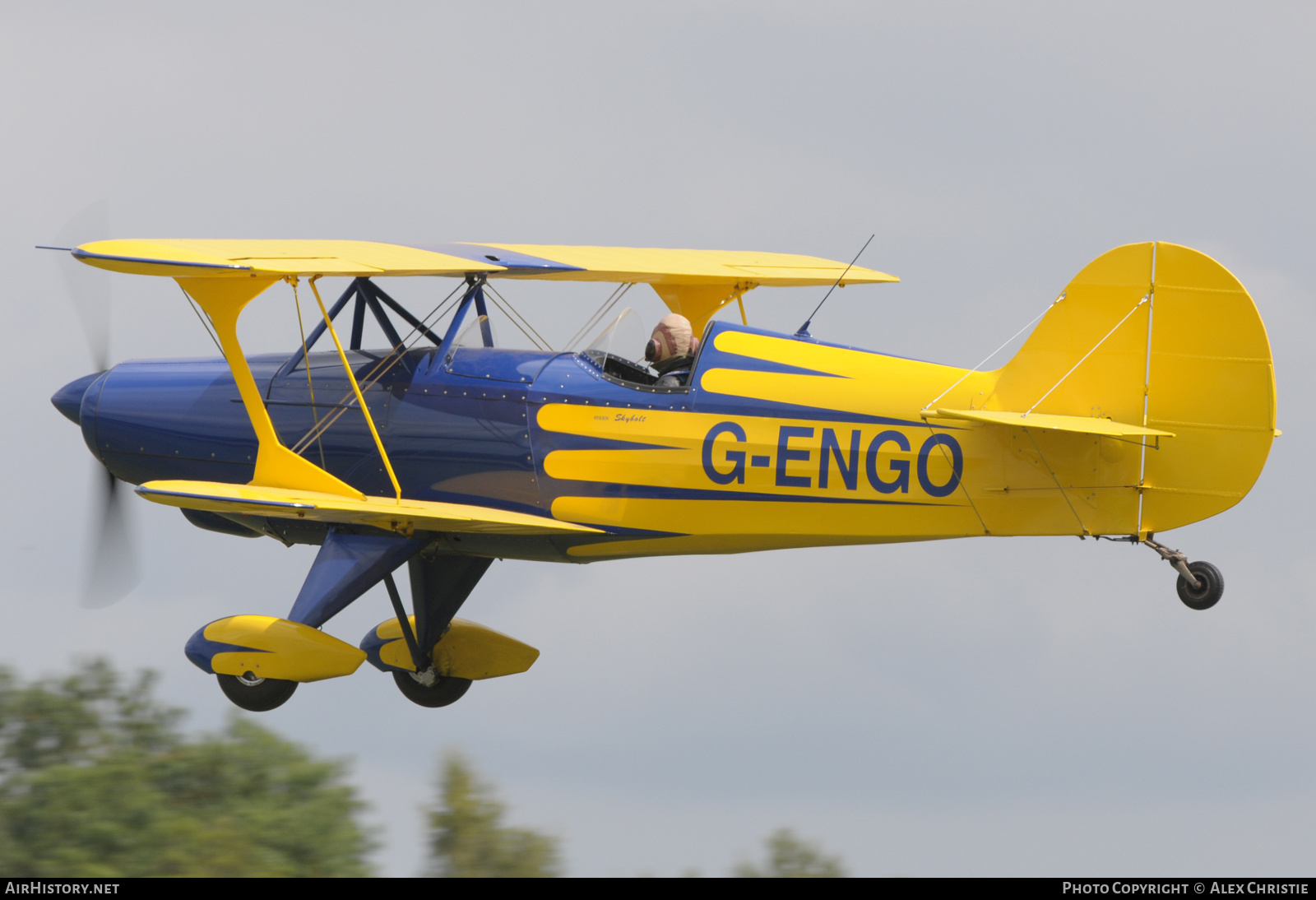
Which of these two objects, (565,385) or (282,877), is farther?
(565,385)

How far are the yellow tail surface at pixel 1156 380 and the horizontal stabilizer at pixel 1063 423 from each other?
4.6 inches

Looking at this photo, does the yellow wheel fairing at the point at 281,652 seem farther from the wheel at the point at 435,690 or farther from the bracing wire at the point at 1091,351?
the bracing wire at the point at 1091,351

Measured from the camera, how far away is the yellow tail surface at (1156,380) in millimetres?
9000

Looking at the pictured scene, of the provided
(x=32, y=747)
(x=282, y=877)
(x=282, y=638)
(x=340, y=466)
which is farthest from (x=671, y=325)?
(x=32, y=747)

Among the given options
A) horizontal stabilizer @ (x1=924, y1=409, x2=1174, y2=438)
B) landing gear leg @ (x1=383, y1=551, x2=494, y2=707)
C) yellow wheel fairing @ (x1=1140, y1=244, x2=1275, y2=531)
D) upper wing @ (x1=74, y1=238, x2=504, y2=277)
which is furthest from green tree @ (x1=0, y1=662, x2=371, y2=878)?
yellow wheel fairing @ (x1=1140, y1=244, x2=1275, y2=531)

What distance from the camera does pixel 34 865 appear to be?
30.7 ft

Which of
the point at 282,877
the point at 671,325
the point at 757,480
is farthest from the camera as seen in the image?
the point at 671,325

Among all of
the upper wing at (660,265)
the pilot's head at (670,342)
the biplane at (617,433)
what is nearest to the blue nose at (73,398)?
the biplane at (617,433)

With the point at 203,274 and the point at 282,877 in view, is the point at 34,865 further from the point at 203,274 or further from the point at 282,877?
the point at 203,274

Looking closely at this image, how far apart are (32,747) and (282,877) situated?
84.2 inches

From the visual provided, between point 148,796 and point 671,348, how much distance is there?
3992 mm

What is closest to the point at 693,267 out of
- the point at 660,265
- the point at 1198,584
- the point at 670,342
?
the point at 660,265

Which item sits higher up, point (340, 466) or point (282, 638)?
point (340, 466)

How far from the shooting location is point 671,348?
10469mm
